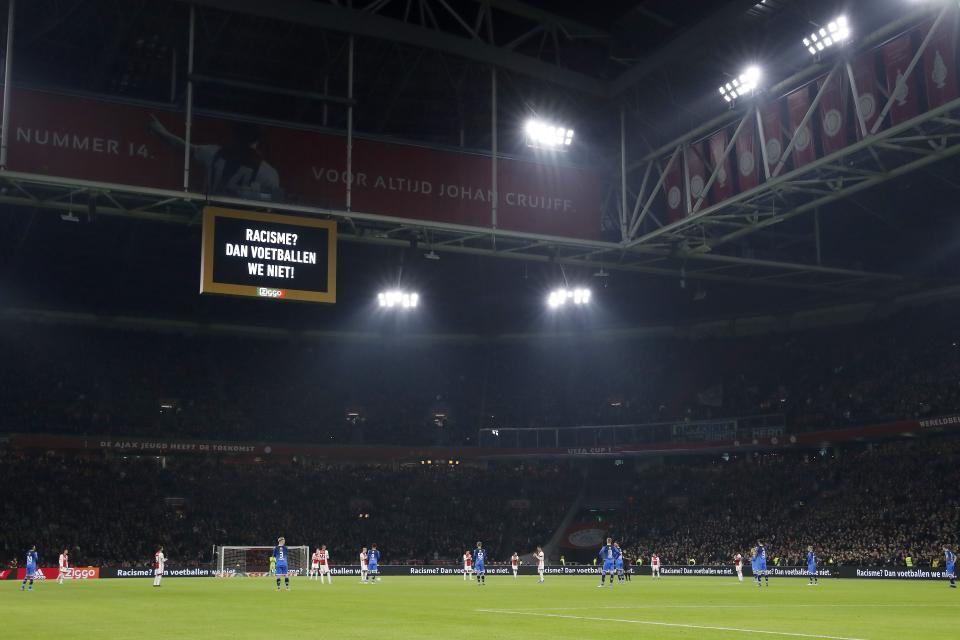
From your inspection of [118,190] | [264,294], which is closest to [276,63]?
[118,190]

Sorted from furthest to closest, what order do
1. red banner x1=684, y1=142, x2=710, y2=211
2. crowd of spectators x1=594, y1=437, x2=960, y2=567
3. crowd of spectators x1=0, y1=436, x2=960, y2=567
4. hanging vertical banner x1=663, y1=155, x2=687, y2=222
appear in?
crowd of spectators x1=0, y1=436, x2=960, y2=567 → crowd of spectators x1=594, y1=437, x2=960, y2=567 → hanging vertical banner x1=663, y1=155, x2=687, y2=222 → red banner x1=684, y1=142, x2=710, y2=211

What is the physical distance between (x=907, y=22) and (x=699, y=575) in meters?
38.3

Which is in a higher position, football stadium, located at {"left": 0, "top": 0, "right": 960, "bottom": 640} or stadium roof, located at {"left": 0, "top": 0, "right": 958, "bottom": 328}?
stadium roof, located at {"left": 0, "top": 0, "right": 958, "bottom": 328}

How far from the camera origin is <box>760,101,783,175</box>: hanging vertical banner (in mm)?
32000

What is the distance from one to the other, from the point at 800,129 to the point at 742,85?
3.23 metres

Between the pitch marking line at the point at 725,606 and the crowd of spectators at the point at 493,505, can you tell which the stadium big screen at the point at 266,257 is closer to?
the pitch marking line at the point at 725,606

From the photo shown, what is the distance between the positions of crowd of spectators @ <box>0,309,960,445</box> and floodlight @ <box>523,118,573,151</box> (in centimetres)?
2836

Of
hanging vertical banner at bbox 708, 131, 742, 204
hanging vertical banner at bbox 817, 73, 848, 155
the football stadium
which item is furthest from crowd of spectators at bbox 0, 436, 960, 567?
hanging vertical banner at bbox 817, 73, 848, 155

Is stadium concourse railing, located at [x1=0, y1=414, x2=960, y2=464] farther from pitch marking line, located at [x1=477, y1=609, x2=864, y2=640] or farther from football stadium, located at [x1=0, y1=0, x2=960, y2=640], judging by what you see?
pitch marking line, located at [x1=477, y1=609, x2=864, y2=640]

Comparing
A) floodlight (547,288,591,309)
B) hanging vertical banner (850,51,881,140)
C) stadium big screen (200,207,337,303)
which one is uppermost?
hanging vertical banner (850,51,881,140)

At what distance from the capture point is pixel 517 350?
79.9 m

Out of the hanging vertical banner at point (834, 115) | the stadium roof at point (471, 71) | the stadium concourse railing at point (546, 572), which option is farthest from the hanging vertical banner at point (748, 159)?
the stadium concourse railing at point (546, 572)

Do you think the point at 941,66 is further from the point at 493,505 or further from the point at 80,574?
the point at 493,505

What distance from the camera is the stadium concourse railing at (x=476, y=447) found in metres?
57.7
